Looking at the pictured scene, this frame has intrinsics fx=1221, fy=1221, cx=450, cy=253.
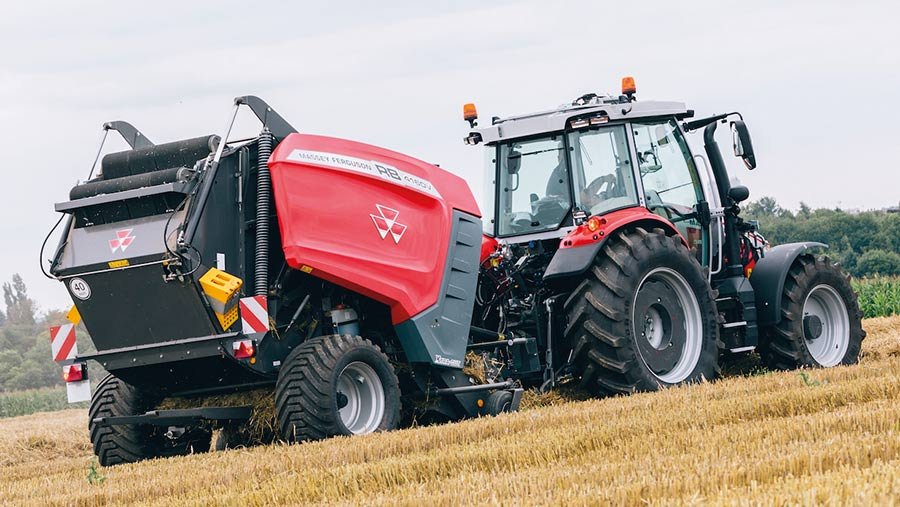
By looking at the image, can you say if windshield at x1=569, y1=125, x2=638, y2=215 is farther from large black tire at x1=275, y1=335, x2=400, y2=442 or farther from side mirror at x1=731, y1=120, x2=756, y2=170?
large black tire at x1=275, y1=335, x2=400, y2=442

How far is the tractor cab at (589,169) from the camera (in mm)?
9930

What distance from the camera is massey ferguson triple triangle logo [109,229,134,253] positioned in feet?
26.2

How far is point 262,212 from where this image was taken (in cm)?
824

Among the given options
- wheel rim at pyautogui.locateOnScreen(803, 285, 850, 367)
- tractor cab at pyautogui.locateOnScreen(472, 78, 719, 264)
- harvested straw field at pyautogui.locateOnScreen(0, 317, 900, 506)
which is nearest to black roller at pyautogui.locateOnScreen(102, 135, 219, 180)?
harvested straw field at pyautogui.locateOnScreen(0, 317, 900, 506)

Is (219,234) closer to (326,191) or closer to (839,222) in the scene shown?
(326,191)

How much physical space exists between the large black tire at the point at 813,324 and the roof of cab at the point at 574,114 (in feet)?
5.91

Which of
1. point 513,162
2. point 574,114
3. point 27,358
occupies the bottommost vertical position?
point 27,358

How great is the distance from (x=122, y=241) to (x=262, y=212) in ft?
3.06

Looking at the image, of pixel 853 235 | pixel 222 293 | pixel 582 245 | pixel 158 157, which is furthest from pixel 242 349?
pixel 853 235

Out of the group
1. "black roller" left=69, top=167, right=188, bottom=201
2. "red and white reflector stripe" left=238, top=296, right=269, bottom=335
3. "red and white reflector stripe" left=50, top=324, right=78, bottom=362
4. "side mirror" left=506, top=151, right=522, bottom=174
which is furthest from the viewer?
"side mirror" left=506, top=151, right=522, bottom=174

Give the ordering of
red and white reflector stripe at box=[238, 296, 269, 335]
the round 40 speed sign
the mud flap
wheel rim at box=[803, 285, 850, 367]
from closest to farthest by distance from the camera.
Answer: red and white reflector stripe at box=[238, 296, 269, 335]
the round 40 speed sign
the mud flap
wheel rim at box=[803, 285, 850, 367]

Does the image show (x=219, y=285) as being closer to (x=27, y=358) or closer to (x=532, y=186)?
(x=532, y=186)

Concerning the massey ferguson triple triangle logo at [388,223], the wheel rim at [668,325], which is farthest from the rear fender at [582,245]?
the massey ferguson triple triangle logo at [388,223]

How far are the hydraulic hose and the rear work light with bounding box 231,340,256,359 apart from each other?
373 millimetres
